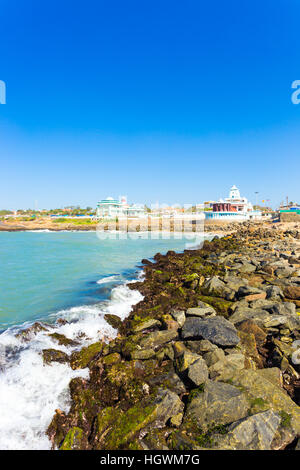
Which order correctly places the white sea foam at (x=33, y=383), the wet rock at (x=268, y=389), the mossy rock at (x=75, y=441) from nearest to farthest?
the mossy rock at (x=75, y=441) → the wet rock at (x=268, y=389) → the white sea foam at (x=33, y=383)

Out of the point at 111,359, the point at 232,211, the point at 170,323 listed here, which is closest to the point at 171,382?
the point at 111,359

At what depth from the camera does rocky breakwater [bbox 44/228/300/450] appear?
11.5ft

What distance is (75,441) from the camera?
3664mm

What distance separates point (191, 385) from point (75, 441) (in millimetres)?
2026

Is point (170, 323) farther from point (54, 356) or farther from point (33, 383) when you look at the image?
point (33, 383)

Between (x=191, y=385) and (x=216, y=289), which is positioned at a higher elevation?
(x=216, y=289)

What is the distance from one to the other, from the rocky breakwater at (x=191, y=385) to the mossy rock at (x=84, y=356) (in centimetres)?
2

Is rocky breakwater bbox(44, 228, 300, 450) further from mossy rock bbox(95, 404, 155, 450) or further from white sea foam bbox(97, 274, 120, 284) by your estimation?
white sea foam bbox(97, 274, 120, 284)

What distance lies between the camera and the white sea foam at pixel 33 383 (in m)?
4.04

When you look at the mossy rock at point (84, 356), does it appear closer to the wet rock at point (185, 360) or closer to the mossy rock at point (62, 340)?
the mossy rock at point (62, 340)

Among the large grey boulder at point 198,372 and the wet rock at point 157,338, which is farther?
the wet rock at point 157,338

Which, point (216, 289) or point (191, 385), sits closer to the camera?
point (191, 385)

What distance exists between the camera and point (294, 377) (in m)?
4.93

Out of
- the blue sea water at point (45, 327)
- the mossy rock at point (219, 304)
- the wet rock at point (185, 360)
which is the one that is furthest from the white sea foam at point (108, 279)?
the wet rock at point (185, 360)
